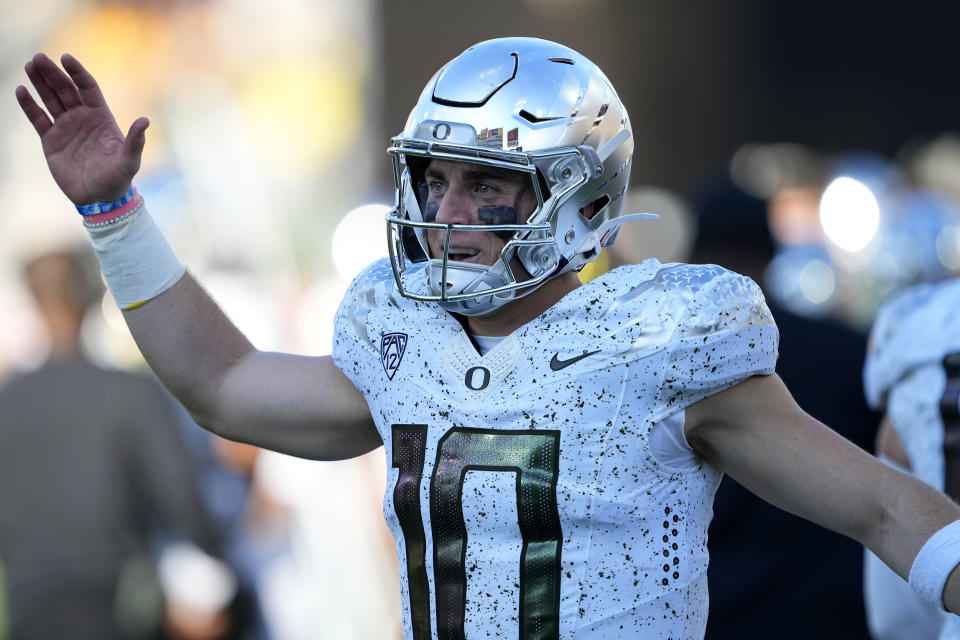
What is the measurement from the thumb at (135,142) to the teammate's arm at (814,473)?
3.68 ft

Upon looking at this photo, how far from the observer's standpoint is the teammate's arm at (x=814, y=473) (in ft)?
6.64

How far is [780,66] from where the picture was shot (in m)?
14.9

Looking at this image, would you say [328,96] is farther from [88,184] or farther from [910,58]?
[88,184]

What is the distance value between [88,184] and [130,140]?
134 millimetres

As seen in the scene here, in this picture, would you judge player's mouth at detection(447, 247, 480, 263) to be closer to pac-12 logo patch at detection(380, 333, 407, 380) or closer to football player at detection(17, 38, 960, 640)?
football player at detection(17, 38, 960, 640)

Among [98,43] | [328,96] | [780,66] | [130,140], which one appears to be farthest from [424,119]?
[780,66]

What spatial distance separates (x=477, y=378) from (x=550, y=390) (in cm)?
14

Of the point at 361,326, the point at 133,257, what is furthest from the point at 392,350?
the point at 133,257

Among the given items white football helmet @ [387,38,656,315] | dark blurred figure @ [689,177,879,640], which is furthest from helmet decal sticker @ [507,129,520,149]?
dark blurred figure @ [689,177,879,640]

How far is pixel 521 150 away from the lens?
2.23 m

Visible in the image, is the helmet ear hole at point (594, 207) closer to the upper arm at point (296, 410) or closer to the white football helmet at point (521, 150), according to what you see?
the white football helmet at point (521, 150)

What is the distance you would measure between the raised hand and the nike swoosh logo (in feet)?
2.95

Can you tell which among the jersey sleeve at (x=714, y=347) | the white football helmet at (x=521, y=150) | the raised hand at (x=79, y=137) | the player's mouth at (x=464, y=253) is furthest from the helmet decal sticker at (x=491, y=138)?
the raised hand at (x=79, y=137)

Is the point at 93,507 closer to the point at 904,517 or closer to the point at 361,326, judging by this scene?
the point at 361,326
